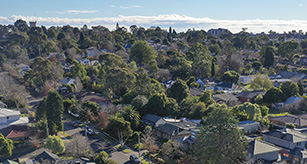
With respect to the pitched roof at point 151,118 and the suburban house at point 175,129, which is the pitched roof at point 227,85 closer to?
the suburban house at point 175,129

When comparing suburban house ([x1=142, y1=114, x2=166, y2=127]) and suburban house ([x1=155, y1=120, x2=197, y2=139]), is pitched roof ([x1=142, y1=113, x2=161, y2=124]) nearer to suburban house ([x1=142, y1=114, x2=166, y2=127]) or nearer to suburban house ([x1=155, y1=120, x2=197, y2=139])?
suburban house ([x1=142, y1=114, x2=166, y2=127])

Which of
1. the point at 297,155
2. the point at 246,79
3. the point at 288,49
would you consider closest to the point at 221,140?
the point at 297,155

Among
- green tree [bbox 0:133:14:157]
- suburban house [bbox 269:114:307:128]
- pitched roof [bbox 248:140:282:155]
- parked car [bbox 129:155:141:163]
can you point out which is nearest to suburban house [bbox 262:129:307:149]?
pitched roof [bbox 248:140:282:155]

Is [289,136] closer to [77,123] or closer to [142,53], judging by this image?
[77,123]

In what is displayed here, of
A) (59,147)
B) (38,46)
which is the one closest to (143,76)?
(59,147)

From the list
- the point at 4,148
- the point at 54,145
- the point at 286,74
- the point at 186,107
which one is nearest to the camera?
the point at 4,148

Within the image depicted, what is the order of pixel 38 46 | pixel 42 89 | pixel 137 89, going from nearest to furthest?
1. pixel 137 89
2. pixel 42 89
3. pixel 38 46

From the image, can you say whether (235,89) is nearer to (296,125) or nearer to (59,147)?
(296,125)
